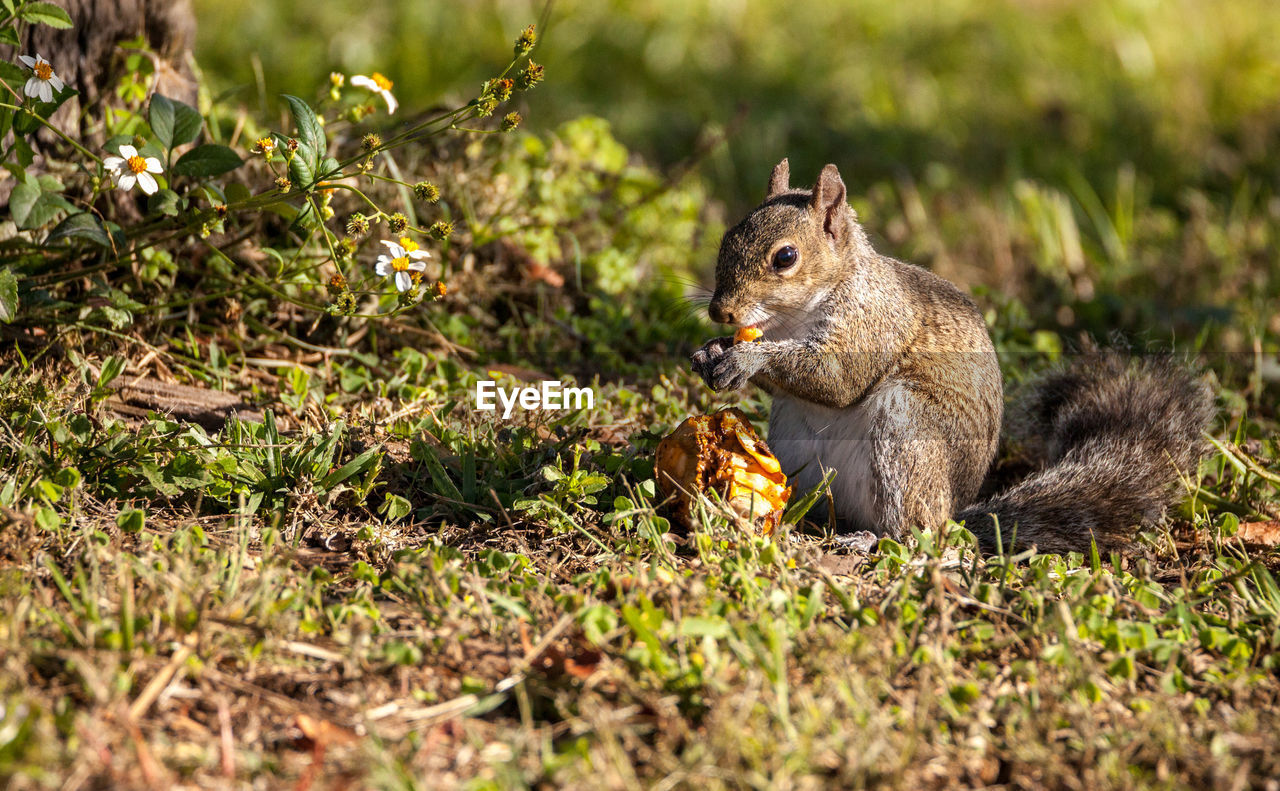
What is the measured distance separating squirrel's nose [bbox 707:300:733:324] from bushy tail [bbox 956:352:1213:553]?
83 cm

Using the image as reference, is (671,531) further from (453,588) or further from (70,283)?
(70,283)

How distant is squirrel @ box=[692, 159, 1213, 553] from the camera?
297 centimetres

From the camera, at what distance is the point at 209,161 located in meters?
2.90

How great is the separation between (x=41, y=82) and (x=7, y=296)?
1.71 feet

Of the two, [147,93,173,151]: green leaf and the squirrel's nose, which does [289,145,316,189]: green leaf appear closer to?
[147,93,173,151]: green leaf

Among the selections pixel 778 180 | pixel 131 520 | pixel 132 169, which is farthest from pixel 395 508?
pixel 778 180

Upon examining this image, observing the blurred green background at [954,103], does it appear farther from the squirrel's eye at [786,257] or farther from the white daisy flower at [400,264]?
the white daisy flower at [400,264]

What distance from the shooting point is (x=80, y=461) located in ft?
8.76

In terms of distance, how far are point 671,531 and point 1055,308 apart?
2.64m

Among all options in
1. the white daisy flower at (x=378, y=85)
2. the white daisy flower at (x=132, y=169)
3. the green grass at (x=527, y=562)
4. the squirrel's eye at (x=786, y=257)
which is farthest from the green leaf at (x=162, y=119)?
the squirrel's eye at (x=786, y=257)

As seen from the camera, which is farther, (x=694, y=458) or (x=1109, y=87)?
(x=1109, y=87)

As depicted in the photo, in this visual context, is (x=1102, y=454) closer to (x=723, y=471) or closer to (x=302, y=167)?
(x=723, y=471)

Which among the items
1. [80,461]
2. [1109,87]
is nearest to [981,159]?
[1109,87]

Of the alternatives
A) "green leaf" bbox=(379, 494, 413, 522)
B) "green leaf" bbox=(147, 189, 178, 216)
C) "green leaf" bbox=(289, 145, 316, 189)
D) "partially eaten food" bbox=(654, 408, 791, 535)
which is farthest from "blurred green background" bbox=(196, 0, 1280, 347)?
"green leaf" bbox=(379, 494, 413, 522)
